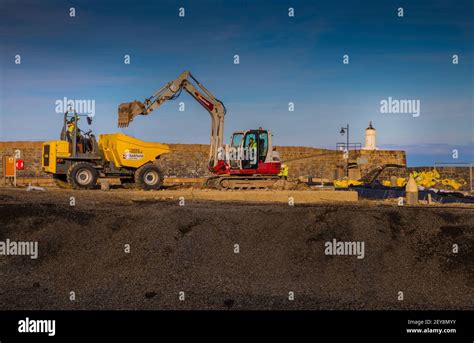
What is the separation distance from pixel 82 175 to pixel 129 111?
2988 millimetres

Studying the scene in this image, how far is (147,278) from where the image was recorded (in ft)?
34.3

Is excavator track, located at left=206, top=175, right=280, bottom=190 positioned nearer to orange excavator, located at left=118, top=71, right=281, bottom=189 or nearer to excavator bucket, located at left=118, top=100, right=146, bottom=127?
orange excavator, located at left=118, top=71, right=281, bottom=189

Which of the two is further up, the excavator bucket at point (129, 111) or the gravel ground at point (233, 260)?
the excavator bucket at point (129, 111)

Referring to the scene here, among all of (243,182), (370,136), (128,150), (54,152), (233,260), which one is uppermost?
(370,136)

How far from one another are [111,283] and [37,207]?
5182 millimetres

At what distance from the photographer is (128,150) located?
888 inches

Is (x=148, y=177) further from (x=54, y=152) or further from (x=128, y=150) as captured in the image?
(x=54, y=152)

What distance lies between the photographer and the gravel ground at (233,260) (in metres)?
9.68

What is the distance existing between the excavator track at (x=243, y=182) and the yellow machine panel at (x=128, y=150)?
104 inches

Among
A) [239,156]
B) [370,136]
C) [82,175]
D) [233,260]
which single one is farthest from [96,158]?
[370,136]

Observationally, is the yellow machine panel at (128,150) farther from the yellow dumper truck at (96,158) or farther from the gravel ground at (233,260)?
the gravel ground at (233,260)

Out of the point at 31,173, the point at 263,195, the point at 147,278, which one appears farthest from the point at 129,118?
the point at 31,173

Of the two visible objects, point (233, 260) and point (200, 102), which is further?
point (200, 102)

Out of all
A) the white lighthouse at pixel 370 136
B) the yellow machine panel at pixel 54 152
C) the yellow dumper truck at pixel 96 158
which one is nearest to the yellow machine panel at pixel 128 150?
the yellow dumper truck at pixel 96 158
